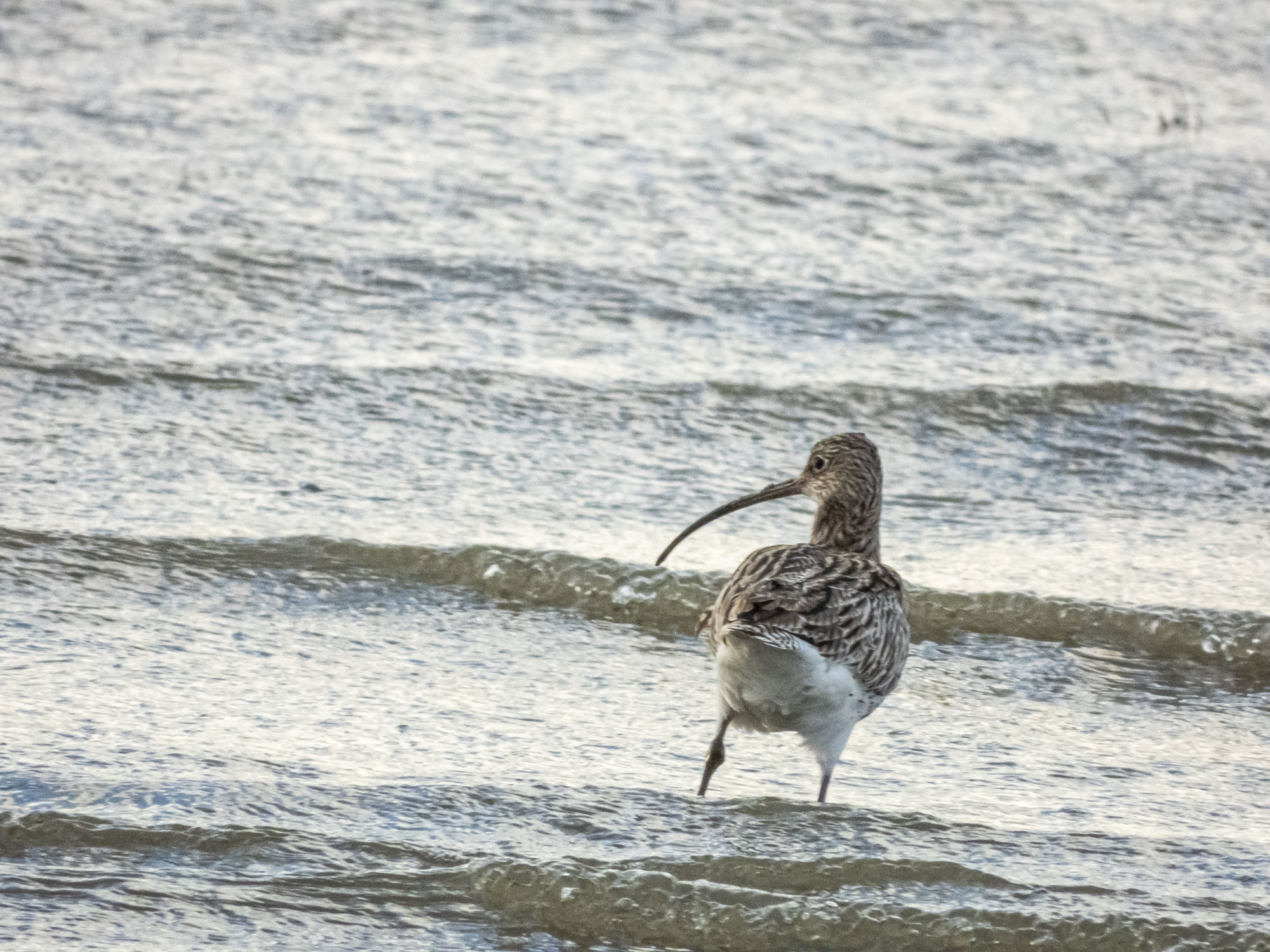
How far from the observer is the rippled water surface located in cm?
384

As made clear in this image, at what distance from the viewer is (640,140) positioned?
983 cm

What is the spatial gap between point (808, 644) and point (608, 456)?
265 cm

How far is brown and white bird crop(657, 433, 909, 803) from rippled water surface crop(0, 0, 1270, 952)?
0.68ft

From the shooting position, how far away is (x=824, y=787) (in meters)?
4.33

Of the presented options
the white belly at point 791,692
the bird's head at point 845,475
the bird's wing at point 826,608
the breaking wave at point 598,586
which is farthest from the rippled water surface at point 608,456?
the bird's head at point 845,475

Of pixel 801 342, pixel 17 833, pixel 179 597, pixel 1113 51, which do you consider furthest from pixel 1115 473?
pixel 1113 51

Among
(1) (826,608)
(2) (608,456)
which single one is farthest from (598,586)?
(1) (826,608)

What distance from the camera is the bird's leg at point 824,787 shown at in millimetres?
4309

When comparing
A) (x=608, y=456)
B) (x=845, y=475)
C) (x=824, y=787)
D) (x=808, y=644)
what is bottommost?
(x=824, y=787)

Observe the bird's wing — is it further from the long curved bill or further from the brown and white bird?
the long curved bill

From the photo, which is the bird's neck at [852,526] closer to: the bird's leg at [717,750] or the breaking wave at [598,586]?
the breaking wave at [598,586]

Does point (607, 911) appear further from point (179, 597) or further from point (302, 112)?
point (302, 112)

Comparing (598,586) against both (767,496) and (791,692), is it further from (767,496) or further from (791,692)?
(791,692)

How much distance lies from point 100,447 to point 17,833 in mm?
2945
